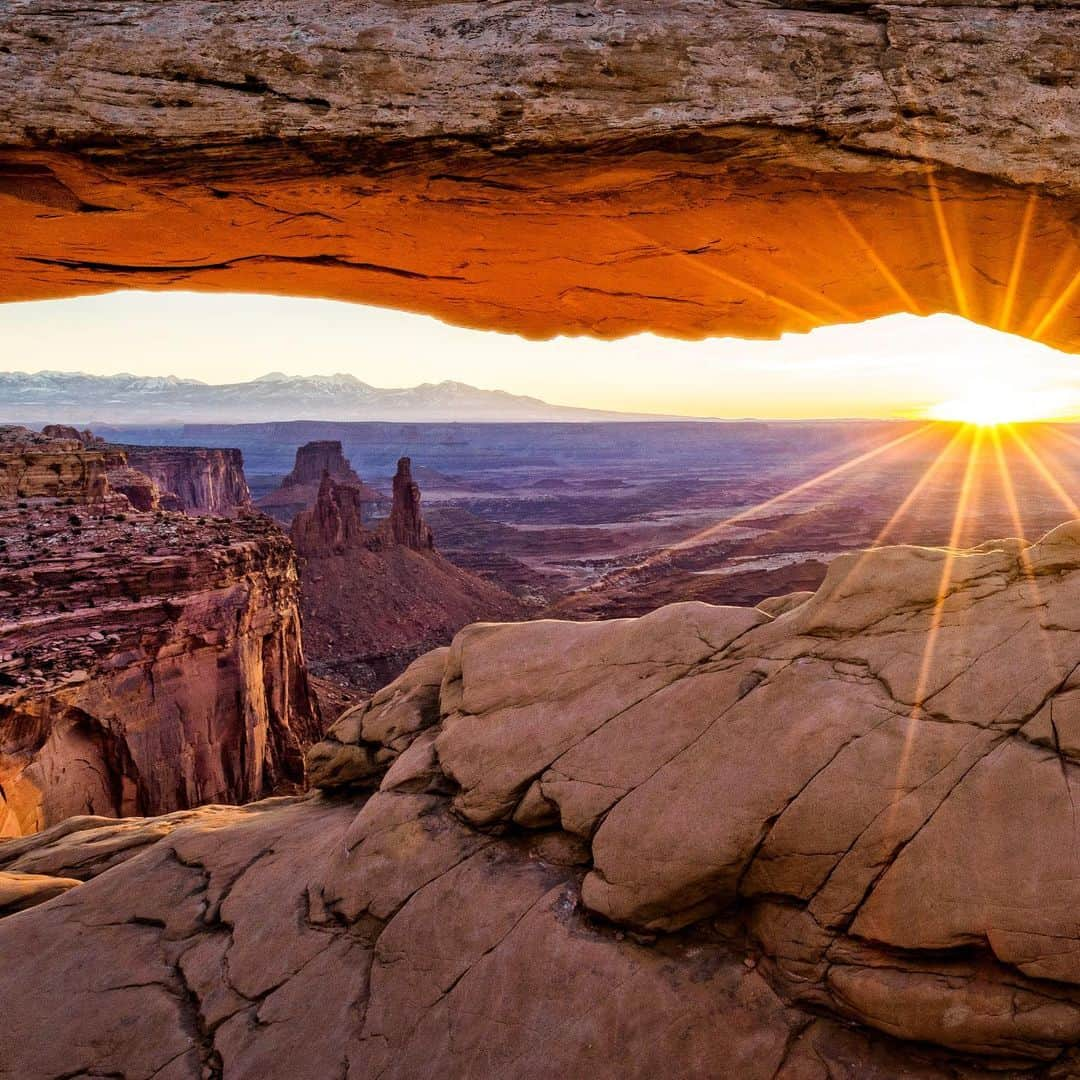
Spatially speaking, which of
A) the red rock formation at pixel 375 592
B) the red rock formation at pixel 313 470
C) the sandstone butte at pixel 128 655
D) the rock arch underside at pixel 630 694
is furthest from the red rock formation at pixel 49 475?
the red rock formation at pixel 313 470

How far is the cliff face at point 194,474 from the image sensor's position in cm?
5456

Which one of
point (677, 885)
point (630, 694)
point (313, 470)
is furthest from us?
point (313, 470)

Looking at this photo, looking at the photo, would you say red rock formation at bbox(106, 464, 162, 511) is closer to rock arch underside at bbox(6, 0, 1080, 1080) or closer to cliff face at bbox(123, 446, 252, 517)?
cliff face at bbox(123, 446, 252, 517)

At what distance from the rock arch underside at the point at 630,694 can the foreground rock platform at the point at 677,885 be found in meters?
0.02

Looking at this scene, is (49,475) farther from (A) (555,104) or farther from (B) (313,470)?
(B) (313,470)

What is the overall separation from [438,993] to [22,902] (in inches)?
145

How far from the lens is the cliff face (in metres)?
54.6

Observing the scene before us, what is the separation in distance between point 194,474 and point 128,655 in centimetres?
4981

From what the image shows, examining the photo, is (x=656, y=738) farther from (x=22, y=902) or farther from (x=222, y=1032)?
(x=22, y=902)

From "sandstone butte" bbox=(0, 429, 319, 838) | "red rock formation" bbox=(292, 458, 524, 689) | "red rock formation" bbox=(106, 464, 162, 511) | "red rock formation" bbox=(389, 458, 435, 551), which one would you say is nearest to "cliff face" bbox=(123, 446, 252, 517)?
"red rock formation" bbox=(106, 464, 162, 511)

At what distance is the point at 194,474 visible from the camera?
57406 millimetres

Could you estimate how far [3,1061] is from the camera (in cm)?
391

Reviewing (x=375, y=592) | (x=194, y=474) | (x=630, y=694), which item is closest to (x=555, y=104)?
(x=630, y=694)

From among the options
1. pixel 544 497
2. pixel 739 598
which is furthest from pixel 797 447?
pixel 739 598
